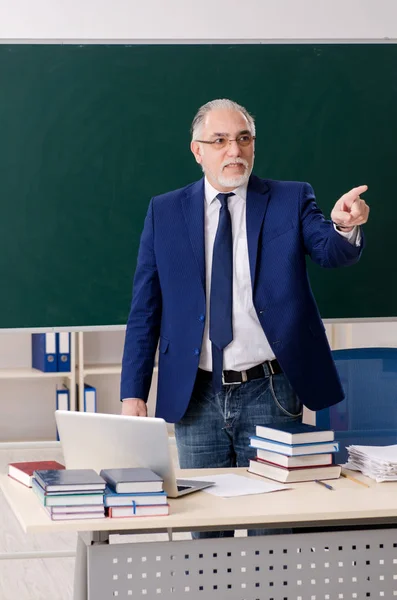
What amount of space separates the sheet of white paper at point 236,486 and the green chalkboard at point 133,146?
1.36 metres

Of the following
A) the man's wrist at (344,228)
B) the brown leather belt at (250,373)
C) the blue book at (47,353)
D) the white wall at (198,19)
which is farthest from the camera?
the blue book at (47,353)

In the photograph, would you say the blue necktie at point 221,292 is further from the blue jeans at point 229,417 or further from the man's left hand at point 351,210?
the man's left hand at point 351,210

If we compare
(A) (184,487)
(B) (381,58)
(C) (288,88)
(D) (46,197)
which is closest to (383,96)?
(B) (381,58)

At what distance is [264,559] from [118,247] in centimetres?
180

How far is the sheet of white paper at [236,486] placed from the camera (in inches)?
86.4

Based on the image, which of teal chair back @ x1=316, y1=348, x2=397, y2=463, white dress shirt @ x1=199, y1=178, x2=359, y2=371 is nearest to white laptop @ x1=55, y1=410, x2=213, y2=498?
white dress shirt @ x1=199, y1=178, x2=359, y2=371

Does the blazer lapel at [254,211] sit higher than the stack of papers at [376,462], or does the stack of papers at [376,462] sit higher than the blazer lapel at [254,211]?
the blazer lapel at [254,211]

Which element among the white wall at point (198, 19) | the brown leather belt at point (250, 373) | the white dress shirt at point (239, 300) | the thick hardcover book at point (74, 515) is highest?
the white wall at point (198, 19)

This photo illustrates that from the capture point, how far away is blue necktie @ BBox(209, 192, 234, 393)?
8.71ft

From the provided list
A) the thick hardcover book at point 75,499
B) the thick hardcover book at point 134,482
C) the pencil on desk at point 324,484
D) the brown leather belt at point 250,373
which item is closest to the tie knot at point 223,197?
the brown leather belt at point 250,373

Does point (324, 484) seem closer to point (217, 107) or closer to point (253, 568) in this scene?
point (253, 568)

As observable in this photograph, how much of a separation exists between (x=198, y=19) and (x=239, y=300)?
180 cm

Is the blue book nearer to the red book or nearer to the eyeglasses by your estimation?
the eyeglasses

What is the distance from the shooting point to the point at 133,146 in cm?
358
